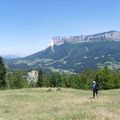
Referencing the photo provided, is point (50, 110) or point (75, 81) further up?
point (50, 110)

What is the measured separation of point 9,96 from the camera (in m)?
55.2

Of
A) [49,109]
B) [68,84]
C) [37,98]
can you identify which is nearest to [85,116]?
[49,109]

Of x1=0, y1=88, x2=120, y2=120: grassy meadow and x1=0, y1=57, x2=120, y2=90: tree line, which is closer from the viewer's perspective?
x1=0, y1=88, x2=120, y2=120: grassy meadow

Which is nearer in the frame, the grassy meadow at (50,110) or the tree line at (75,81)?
the grassy meadow at (50,110)

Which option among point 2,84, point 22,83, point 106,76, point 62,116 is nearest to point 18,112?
point 62,116

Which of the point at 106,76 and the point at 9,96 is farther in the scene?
the point at 106,76

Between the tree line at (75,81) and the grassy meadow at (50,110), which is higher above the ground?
the grassy meadow at (50,110)

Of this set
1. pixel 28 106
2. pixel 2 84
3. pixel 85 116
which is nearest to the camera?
pixel 85 116

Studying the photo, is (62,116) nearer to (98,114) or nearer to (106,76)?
(98,114)

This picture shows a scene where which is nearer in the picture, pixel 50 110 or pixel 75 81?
pixel 50 110

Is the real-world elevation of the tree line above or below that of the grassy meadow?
below

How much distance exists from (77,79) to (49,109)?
108345mm

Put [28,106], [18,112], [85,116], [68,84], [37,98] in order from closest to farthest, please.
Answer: [85,116] → [18,112] → [28,106] → [37,98] → [68,84]

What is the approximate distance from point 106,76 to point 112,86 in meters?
5.26
